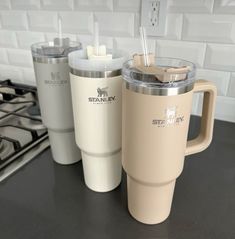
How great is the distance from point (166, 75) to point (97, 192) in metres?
0.28

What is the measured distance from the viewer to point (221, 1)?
64cm

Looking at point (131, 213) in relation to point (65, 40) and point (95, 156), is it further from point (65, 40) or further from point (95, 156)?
point (65, 40)

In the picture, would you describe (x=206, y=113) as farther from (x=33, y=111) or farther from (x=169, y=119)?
(x=33, y=111)

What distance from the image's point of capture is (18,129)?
27.9 inches

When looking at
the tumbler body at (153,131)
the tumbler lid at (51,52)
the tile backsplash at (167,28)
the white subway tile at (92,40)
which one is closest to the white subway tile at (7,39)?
the tile backsplash at (167,28)

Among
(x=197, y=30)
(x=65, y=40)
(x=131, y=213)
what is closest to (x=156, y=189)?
(x=131, y=213)

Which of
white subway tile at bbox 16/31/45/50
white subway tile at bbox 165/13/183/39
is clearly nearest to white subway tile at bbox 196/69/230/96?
white subway tile at bbox 165/13/183/39

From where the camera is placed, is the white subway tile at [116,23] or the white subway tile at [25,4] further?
the white subway tile at [25,4]

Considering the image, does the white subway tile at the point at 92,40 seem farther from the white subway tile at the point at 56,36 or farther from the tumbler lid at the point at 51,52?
the tumbler lid at the point at 51,52

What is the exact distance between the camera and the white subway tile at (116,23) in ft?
2.47

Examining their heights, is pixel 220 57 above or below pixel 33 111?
above

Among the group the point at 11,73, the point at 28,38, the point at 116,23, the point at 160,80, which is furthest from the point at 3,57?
the point at 160,80

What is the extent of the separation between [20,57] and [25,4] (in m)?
0.20

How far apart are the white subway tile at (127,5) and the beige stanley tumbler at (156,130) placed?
36 cm
